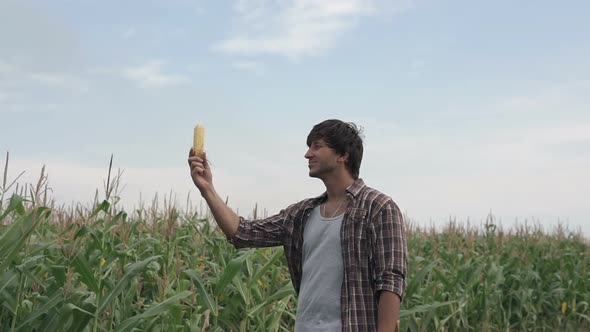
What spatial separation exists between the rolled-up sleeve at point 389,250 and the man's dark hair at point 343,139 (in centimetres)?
33

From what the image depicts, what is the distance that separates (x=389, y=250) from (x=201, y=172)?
1.18 m

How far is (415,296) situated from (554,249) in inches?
254

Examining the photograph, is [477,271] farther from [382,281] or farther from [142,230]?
[382,281]

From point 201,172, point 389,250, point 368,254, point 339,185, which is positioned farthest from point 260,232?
point 389,250

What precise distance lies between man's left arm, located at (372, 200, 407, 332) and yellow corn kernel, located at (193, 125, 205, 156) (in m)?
1.09

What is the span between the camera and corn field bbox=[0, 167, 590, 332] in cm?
454

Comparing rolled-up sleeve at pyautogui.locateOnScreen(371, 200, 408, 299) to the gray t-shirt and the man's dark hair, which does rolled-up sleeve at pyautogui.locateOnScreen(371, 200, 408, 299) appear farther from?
the man's dark hair

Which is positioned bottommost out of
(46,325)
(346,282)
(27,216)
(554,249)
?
(46,325)

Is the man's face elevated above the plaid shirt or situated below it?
above

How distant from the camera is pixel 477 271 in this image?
9195 millimetres

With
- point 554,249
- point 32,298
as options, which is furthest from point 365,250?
point 554,249

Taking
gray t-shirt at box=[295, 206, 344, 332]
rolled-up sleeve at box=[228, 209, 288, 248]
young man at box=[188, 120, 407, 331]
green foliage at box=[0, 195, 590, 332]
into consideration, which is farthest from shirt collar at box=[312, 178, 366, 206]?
green foliage at box=[0, 195, 590, 332]

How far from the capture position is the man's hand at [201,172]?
4.00 m

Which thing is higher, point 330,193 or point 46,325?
point 330,193
